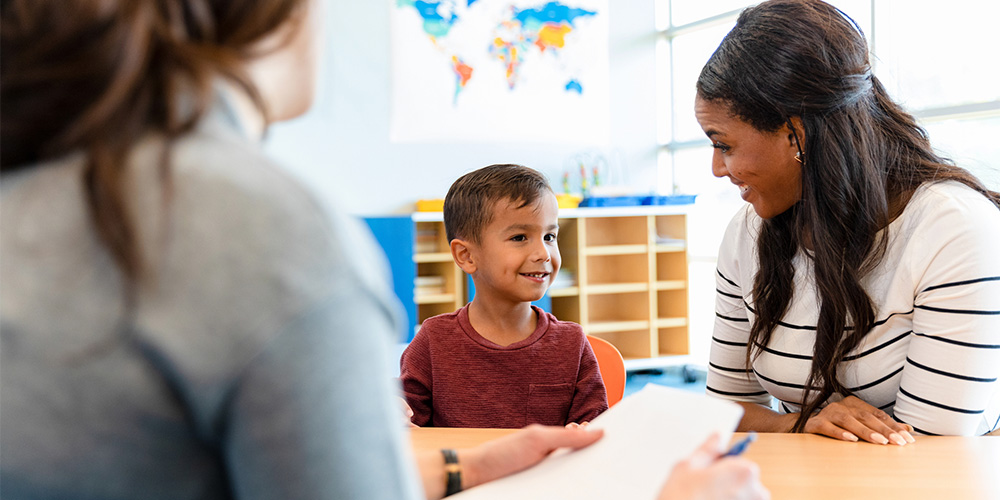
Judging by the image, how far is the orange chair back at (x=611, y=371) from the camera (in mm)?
1830

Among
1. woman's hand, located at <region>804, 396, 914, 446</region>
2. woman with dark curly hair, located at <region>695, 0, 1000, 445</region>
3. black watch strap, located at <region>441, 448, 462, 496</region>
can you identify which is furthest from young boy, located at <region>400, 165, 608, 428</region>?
black watch strap, located at <region>441, 448, 462, 496</region>

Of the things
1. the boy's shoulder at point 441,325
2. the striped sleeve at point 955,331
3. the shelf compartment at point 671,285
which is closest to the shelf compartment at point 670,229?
the shelf compartment at point 671,285

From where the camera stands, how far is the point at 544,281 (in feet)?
5.96

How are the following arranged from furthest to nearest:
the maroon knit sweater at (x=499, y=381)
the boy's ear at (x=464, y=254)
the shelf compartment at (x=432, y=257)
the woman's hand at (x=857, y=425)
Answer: the shelf compartment at (x=432, y=257) < the boy's ear at (x=464, y=254) < the maroon knit sweater at (x=499, y=381) < the woman's hand at (x=857, y=425)

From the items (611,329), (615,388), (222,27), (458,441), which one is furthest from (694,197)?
(222,27)

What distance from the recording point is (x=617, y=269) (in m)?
5.39

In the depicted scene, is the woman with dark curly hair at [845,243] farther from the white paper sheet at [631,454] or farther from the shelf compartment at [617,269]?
the shelf compartment at [617,269]

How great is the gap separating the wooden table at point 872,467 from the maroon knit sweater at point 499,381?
0.39m

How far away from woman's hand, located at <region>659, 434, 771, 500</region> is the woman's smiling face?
1047 mm

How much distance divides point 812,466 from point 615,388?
783mm

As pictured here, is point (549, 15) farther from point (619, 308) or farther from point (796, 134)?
point (796, 134)

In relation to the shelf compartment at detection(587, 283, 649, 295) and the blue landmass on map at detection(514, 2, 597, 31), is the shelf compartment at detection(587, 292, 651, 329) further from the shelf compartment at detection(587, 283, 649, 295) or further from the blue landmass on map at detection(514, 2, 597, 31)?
the blue landmass on map at detection(514, 2, 597, 31)

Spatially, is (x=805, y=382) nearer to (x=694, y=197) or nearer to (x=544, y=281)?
(x=544, y=281)

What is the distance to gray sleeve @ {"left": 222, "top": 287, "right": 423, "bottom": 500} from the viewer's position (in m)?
0.38
